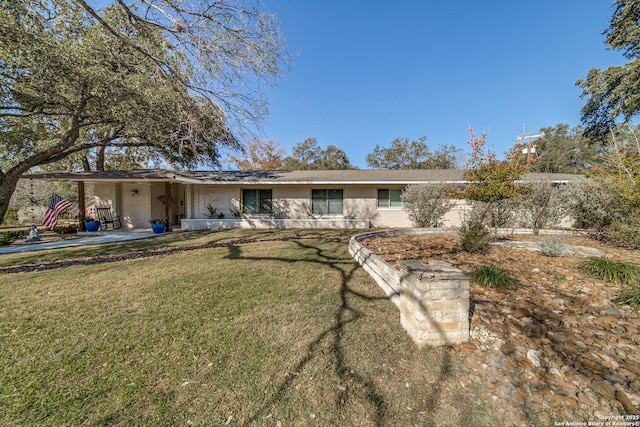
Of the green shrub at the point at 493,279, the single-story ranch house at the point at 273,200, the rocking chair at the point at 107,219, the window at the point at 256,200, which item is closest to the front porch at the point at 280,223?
the single-story ranch house at the point at 273,200

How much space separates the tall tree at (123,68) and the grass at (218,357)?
3.26 metres

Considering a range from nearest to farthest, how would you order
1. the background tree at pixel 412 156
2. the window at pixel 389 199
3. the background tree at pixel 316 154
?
1. the window at pixel 389 199
2. the background tree at pixel 412 156
3. the background tree at pixel 316 154

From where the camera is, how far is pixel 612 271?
389 centimetres

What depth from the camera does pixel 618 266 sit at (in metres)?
3.91

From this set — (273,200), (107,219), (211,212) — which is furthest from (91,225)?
(273,200)

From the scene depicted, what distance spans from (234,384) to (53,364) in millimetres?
1942

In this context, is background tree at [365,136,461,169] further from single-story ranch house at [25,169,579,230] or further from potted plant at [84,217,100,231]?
potted plant at [84,217,100,231]

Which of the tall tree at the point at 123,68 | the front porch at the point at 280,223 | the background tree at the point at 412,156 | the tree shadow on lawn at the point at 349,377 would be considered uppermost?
the background tree at the point at 412,156

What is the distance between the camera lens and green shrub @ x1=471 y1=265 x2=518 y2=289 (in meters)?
3.85

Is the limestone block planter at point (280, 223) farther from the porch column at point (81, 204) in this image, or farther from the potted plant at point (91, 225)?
the porch column at point (81, 204)

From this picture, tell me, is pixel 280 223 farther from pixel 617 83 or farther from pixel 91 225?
pixel 617 83

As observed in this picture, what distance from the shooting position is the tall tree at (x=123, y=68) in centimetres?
486

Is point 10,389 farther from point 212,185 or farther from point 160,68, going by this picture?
point 212,185

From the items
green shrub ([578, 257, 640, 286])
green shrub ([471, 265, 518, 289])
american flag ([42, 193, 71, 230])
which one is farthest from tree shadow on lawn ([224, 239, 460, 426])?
american flag ([42, 193, 71, 230])
